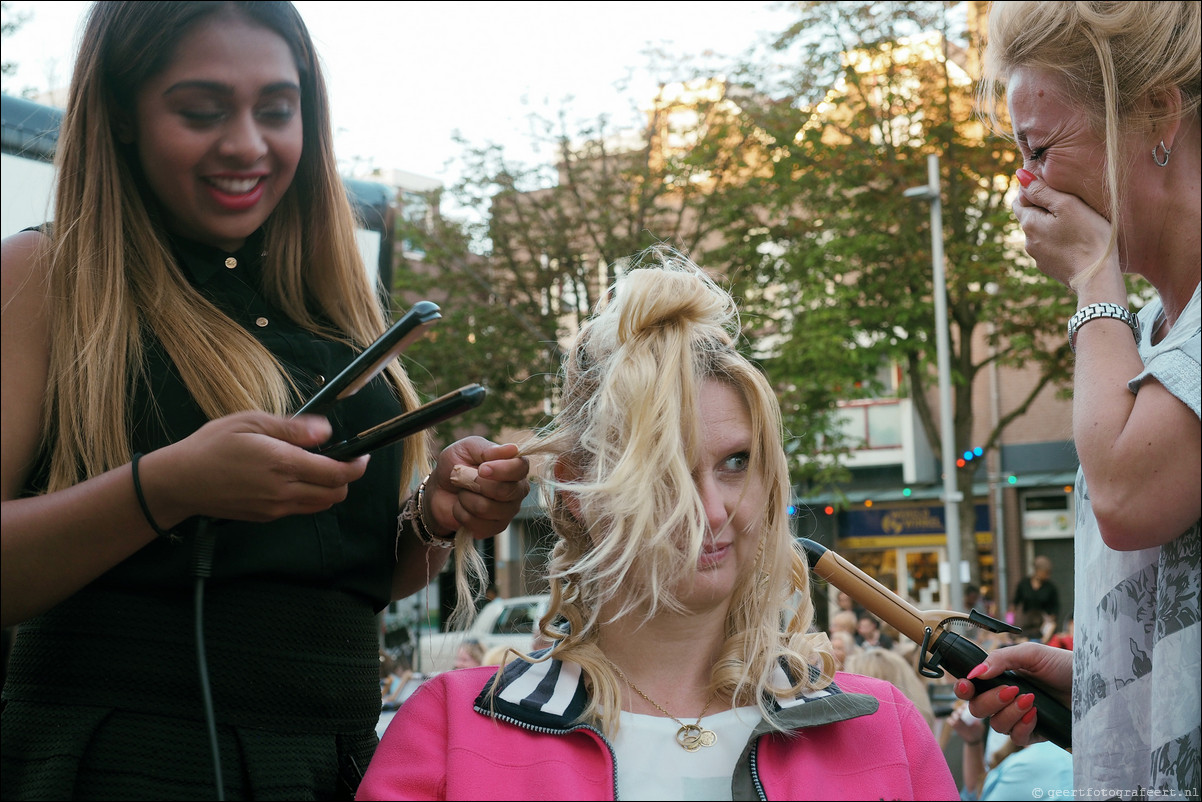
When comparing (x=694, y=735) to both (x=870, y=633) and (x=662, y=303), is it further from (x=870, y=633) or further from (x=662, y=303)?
(x=870, y=633)

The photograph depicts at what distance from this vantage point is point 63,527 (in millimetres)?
1517

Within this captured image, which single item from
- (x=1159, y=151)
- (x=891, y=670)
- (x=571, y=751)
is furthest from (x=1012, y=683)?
(x=891, y=670)

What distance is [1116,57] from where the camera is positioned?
1711 mm

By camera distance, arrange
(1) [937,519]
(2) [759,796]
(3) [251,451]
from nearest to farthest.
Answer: (3) [251,451] → (2) [759,796] → (1) [937,519]

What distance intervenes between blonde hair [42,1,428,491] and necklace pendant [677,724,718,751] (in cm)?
84

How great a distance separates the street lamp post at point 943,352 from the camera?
14781 mm

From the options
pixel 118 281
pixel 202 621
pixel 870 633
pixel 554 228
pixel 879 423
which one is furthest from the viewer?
pixel 879 423

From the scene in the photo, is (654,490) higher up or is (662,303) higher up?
(662,303)

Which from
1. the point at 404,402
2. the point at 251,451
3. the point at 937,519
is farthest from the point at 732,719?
the point at 937,519

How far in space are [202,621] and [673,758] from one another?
0.78m

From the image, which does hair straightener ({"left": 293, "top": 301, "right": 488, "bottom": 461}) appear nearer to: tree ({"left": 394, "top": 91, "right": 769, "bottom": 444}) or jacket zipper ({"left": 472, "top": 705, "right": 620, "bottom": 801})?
jacket zipper ({"left": 472, "top": 705, "right": 620, "bottom": 801})

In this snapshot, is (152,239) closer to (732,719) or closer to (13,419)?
(13,419)

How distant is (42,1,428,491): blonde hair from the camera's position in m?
1.67

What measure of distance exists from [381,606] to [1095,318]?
126 centimetres
